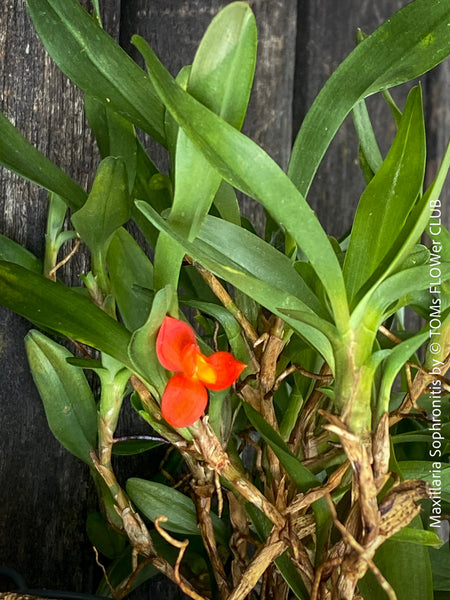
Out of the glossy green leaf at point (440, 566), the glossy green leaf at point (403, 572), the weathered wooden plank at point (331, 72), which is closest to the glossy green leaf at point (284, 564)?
the glossy green leaf at point (403, 572)

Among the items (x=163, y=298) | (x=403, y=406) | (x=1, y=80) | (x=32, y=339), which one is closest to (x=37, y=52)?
(x=1, y=80)

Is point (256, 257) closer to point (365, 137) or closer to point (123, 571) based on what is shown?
point (365, 137)

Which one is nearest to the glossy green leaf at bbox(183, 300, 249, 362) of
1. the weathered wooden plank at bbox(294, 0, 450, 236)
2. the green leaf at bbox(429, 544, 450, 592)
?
the green leaf at bbox(429, 544, 450, 592)

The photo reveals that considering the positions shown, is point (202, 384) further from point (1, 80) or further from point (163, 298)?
point (1, 80)

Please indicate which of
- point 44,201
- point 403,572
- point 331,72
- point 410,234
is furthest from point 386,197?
point 331,72

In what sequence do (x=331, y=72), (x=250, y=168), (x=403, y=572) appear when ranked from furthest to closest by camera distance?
(x=331, y=72)
(x=403, y=572)
(x=250, y=168)

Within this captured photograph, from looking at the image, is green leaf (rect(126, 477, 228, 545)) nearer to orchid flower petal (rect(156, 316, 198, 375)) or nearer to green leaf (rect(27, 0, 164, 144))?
orchid flower petal (rect(156, 316, 198, 375))

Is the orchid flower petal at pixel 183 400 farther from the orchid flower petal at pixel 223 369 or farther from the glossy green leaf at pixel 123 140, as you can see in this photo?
the glossy green leaf at pixel 123 140
